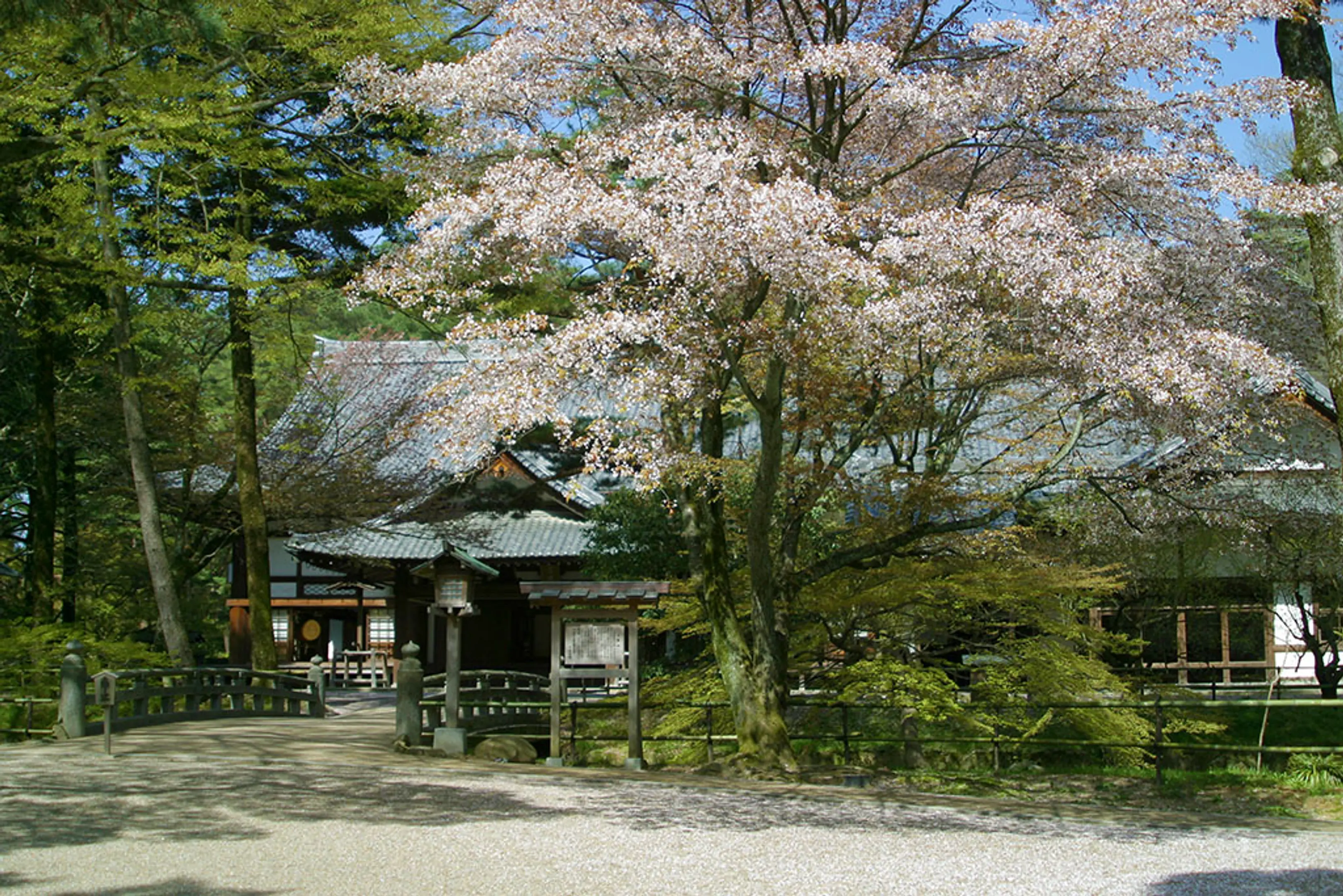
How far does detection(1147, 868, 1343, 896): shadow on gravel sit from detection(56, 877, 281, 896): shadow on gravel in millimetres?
5243

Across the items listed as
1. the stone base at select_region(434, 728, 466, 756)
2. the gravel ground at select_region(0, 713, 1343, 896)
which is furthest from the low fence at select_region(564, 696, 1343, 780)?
the gravel ground at select_region(0, 713, 1343, 896)

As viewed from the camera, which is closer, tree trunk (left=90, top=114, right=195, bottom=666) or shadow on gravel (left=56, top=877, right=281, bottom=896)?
shadow on gravel (left=56, top=877, right=281, bottom=896)

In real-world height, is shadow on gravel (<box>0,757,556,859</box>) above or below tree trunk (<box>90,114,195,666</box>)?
below

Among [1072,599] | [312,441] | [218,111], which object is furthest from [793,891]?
[312,441]

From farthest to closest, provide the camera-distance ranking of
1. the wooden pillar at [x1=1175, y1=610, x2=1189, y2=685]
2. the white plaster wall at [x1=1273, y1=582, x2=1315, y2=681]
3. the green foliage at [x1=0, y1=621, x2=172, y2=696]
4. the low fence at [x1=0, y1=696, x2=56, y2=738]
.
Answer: the wooden pillar at [x1=1175, y1=610, x2=1189, y2=685]
the white plaster wall at [x1=1273, y1=582, x2=1315, y2=681]
the green foliage at [x1=0, y1=621, x2=172, y2=696]
the low fence at [x1=0, y1=696, x2=56, y2=738]

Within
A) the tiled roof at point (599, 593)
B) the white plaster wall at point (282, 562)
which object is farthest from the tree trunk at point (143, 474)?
the white plaster wall at point (282, 562)

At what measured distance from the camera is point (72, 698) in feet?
44.5

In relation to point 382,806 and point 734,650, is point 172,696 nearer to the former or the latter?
point 382,806

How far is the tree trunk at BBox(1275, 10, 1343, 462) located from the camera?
1080cm

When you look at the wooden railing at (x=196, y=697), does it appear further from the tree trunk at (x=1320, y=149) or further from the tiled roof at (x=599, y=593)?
the tree trunk at (x=1320, y=149)

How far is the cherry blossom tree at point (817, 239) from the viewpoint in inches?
428

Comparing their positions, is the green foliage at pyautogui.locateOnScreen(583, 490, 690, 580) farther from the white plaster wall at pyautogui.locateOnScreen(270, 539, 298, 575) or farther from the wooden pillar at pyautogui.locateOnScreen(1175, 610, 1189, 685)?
the white plaster wall at pyautogui.locateOnScreen(270, 539, 298, 575)

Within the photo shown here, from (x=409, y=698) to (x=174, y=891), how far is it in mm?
7253

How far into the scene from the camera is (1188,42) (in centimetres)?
1133
